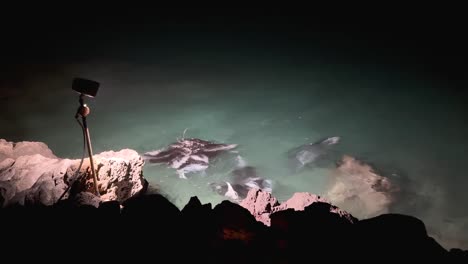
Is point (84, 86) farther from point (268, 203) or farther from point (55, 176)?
point (268, 203)

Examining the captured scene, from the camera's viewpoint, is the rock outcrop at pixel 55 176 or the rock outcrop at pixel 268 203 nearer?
the rock outcrop at pixel 55 176

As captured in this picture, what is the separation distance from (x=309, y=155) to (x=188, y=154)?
4.94m

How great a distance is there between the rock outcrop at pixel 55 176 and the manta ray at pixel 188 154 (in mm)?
2179

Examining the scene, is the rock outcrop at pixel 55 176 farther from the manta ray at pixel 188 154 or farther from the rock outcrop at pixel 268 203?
the rock outcrop at pixel 268 203

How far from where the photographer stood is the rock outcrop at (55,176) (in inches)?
139

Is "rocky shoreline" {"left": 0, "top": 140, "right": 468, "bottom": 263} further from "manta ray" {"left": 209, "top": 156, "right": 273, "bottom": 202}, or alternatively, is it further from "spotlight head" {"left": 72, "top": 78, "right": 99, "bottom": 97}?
"manta ray" {"left": 209, "top": 156, "right": 273, "bottom": 202}

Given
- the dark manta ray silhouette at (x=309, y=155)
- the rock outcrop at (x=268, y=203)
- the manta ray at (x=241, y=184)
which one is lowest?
the rock outcrop at (x=268, y=203)

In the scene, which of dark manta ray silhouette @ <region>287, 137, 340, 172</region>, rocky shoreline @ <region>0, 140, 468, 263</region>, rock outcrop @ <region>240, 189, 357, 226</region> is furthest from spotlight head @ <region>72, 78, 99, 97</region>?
dark manta ray silhouette @ <region>287, 137, 340, 172</region>

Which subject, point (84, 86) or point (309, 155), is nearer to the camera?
point (84, 86)

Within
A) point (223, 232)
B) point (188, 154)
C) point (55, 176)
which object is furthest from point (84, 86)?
point (188, 154)

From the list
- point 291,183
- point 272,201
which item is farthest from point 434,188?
point 272,201

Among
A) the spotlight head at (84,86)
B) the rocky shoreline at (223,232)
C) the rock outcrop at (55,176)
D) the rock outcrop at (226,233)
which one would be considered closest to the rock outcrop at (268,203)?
the rocky shoreline at (223,232)

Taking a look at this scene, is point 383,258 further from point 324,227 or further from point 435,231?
point 435,231

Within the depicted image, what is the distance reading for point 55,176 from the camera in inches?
177
